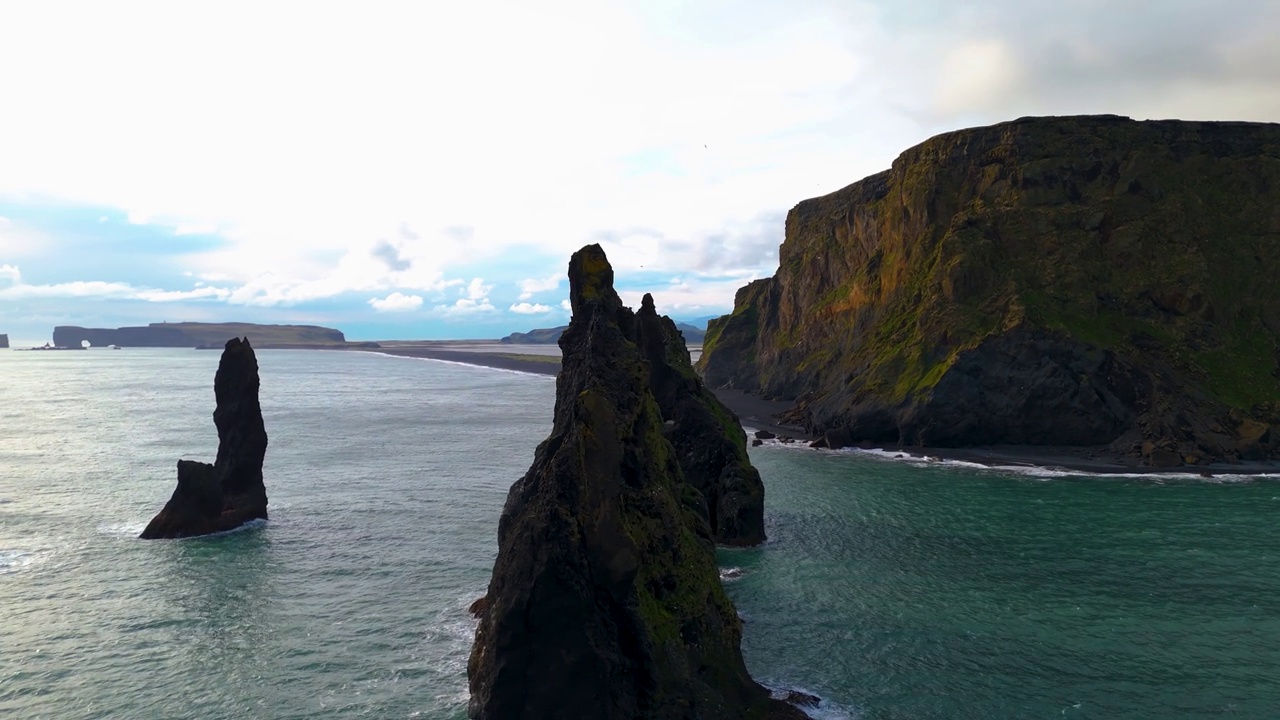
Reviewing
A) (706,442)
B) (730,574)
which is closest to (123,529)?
(706,442)

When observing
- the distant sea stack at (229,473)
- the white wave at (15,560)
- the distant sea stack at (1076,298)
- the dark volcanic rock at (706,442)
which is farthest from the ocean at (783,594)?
the distant sea stack at (1076,298)

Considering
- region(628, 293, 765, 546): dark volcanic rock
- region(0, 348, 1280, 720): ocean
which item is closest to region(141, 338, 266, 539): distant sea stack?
region(0, 348, 1280, 720): ocean

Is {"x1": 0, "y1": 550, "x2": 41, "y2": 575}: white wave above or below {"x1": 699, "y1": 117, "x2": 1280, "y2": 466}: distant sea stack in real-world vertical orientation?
below

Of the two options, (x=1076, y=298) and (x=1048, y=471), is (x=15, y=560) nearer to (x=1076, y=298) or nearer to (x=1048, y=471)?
(x=1048, y=471)

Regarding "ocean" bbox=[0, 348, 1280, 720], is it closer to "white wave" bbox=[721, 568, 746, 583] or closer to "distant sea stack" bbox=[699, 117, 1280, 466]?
"white wave" bbox=[721, 568, 746, 583]

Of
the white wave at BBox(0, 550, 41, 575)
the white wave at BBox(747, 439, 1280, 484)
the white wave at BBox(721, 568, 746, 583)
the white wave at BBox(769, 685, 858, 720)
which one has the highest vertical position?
the white wave at BBox(747, 439, 1280, 484)

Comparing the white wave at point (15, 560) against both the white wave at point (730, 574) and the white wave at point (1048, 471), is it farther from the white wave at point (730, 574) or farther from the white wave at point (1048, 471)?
the white wave at point (1048, 471)
